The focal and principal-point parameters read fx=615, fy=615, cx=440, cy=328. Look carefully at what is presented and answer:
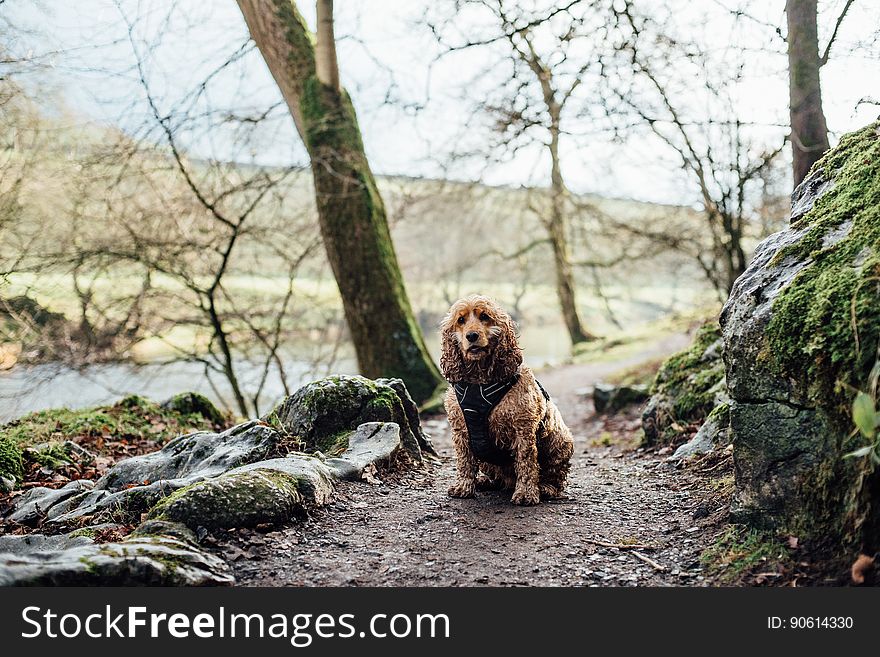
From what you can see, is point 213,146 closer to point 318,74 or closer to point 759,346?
point 318,74

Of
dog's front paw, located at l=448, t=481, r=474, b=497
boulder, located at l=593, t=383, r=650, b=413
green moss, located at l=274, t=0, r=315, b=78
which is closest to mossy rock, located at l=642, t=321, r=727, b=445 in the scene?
boulder, located at l=593, t=383, r=650, b=413

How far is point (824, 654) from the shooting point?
9.55ft

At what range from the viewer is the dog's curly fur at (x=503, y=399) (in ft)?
17.0

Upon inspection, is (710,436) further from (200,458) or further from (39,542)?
(39,542)

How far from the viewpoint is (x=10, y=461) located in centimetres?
635

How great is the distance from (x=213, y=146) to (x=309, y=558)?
8.93 metres

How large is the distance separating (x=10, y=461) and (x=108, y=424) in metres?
2.15

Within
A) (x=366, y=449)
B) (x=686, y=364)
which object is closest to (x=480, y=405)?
(x=366, y=449)

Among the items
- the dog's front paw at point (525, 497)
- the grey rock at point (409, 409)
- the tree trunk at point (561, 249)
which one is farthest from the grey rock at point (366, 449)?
the tree trunk at point (561, 249)

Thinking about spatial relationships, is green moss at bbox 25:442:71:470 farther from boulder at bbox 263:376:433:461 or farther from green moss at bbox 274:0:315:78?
green moss at bbox 274:0:315:78

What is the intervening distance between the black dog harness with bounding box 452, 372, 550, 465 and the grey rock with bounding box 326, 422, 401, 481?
3.57ft

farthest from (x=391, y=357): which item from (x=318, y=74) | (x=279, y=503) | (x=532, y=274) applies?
(x=532, y=274)

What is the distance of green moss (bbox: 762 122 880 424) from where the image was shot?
3.35m

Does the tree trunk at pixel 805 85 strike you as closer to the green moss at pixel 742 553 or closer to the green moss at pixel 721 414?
the green moss at pixel 721 414
